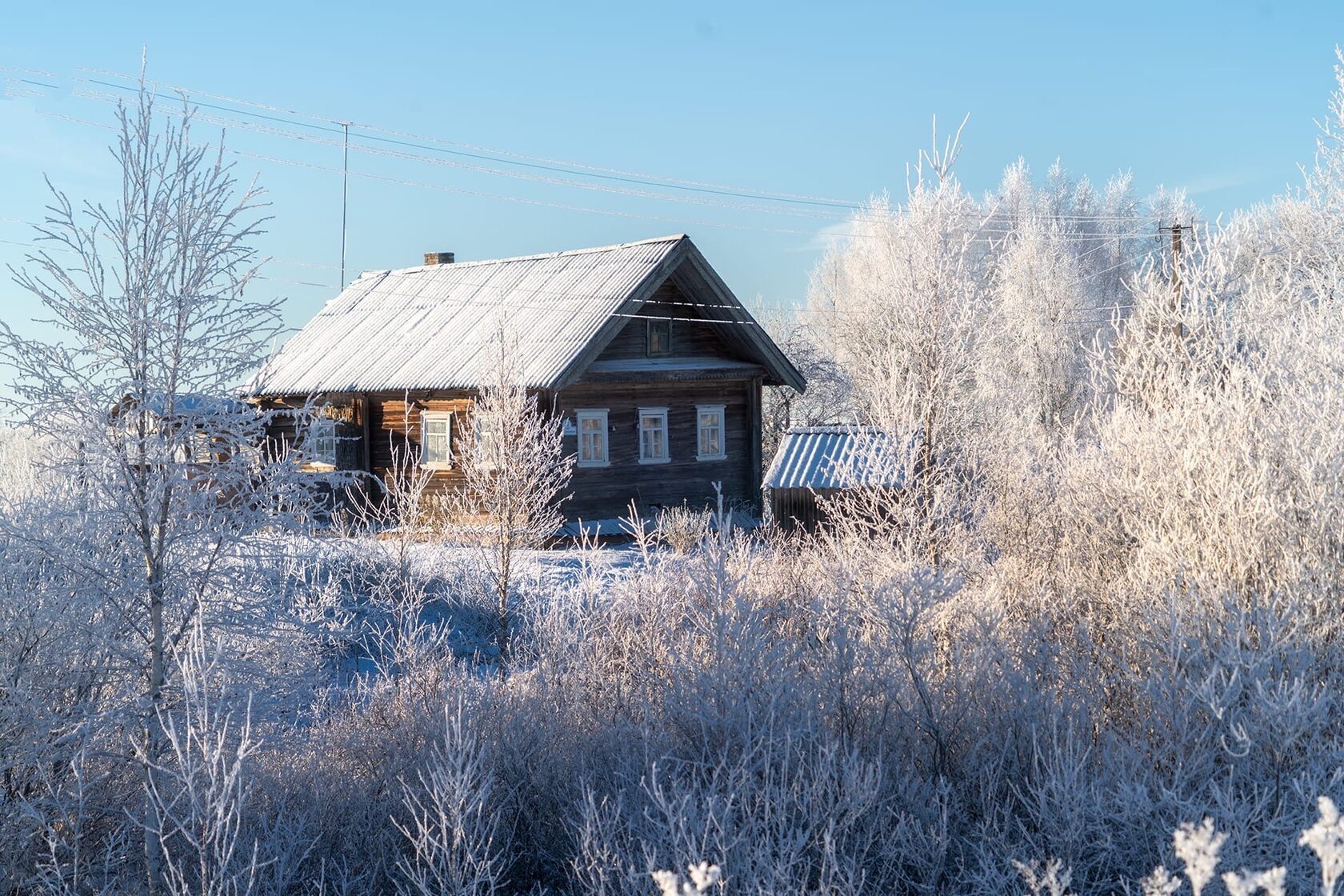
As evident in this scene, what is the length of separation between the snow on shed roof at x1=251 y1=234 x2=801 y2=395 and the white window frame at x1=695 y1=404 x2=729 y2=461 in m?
1.34

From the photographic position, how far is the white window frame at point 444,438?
19.2 m

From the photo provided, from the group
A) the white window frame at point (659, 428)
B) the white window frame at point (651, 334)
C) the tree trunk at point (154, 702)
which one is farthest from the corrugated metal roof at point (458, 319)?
the tree trunk at point (154, 702)

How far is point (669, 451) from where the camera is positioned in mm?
19688

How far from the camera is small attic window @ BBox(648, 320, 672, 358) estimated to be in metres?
19.7

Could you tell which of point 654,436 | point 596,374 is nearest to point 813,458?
point 596,374

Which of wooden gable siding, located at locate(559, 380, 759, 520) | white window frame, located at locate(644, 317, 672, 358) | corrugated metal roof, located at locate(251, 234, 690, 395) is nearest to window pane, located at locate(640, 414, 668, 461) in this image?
wooden gable siding, located at locate(559, 380, 759, 520)

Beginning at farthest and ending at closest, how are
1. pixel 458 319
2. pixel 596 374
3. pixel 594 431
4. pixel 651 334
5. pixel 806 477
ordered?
pixel 458 319, pixel 651 334, pixel 594 431, pixel 596 374, pixel 806 477

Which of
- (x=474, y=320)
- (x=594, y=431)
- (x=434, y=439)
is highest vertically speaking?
(x=474, y=320)

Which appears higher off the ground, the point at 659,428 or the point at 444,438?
the point at 659,428

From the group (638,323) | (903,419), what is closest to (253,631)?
(903,419)

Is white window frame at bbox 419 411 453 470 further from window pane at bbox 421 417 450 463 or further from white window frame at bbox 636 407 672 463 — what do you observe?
white window frame at bbox 636 407 672 463

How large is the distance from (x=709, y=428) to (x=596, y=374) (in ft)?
10.2

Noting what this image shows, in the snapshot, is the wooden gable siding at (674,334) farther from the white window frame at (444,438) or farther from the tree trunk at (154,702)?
the tree trunk at (154,702)

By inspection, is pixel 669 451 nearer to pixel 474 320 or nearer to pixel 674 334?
pixel 674 334
